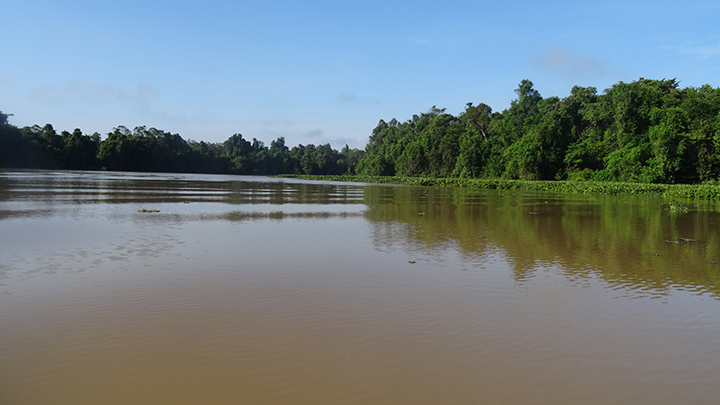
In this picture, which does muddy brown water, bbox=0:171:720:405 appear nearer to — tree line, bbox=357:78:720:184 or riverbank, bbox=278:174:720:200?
riverbank, bbox=278:174:720:200

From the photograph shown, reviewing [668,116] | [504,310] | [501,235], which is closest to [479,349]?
[504,310]

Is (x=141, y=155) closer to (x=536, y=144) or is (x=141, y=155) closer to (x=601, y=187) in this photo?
(x=536, y=144)

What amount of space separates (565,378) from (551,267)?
6.01 meters

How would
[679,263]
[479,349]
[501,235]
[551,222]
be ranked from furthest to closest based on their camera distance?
[551,222] → [501,235] → [679,263] → [479,349]

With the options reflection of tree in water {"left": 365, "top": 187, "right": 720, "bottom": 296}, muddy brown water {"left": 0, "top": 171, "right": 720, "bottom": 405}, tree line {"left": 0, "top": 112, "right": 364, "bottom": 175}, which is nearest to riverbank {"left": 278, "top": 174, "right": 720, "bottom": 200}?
reflection of tree in water {"left": 365, "top": 187, "right": 720, "bottom": 296}

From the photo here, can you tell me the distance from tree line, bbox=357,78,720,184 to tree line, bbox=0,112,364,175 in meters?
67.2

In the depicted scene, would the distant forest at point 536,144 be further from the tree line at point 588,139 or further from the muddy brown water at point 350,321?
the muddy brown water at point 350,321

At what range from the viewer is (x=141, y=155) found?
419ft

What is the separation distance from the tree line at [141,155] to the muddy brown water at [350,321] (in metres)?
107

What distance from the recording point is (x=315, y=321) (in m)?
6.59

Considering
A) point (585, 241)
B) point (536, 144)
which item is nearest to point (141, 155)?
point (536, 144)

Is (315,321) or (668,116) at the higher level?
(668,116)

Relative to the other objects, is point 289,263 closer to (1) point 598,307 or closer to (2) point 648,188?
(1) point 598,307

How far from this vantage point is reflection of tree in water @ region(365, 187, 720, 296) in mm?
10023
